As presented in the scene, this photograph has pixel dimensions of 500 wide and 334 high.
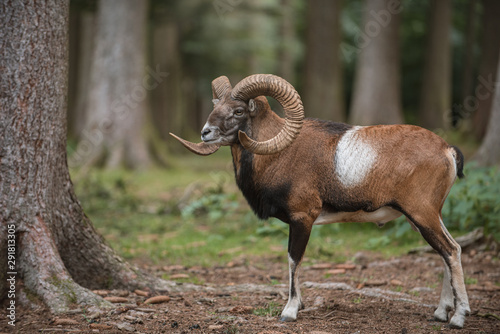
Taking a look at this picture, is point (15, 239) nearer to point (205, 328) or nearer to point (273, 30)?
point (205, 328)

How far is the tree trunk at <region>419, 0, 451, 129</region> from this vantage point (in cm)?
2367

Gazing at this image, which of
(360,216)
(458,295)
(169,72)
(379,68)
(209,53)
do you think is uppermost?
(209,53)

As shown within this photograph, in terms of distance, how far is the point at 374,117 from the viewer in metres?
18.5

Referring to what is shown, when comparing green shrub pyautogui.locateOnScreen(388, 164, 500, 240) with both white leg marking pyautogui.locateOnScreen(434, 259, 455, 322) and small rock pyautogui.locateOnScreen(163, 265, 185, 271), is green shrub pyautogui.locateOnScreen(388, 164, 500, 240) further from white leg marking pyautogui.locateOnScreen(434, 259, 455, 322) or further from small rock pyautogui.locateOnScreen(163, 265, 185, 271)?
small rock pyautogui.locateOnScreen(163, 265, 185, 271)

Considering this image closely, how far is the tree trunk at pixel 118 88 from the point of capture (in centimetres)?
1814

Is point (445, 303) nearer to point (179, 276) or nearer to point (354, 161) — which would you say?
point (354, 161)

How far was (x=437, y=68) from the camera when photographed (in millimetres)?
24016

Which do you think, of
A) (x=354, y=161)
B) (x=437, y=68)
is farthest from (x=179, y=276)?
(x=437, y=68)

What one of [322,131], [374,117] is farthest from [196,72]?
[322,131]

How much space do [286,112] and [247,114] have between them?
0.51 metres

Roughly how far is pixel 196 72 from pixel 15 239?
94.3ft

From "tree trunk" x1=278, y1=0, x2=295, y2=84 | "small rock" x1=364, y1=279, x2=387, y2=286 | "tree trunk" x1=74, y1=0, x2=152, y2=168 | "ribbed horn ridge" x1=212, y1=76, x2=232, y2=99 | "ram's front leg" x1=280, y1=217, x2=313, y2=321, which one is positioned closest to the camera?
"ram's front leg" x1=280, y1=217, x2=313, y2=321

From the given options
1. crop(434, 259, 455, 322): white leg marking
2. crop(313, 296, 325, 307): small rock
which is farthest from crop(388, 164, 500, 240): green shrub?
crop(434, 259, 455, 322): white leg marking

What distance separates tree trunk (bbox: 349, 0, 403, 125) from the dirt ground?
10.5 m
